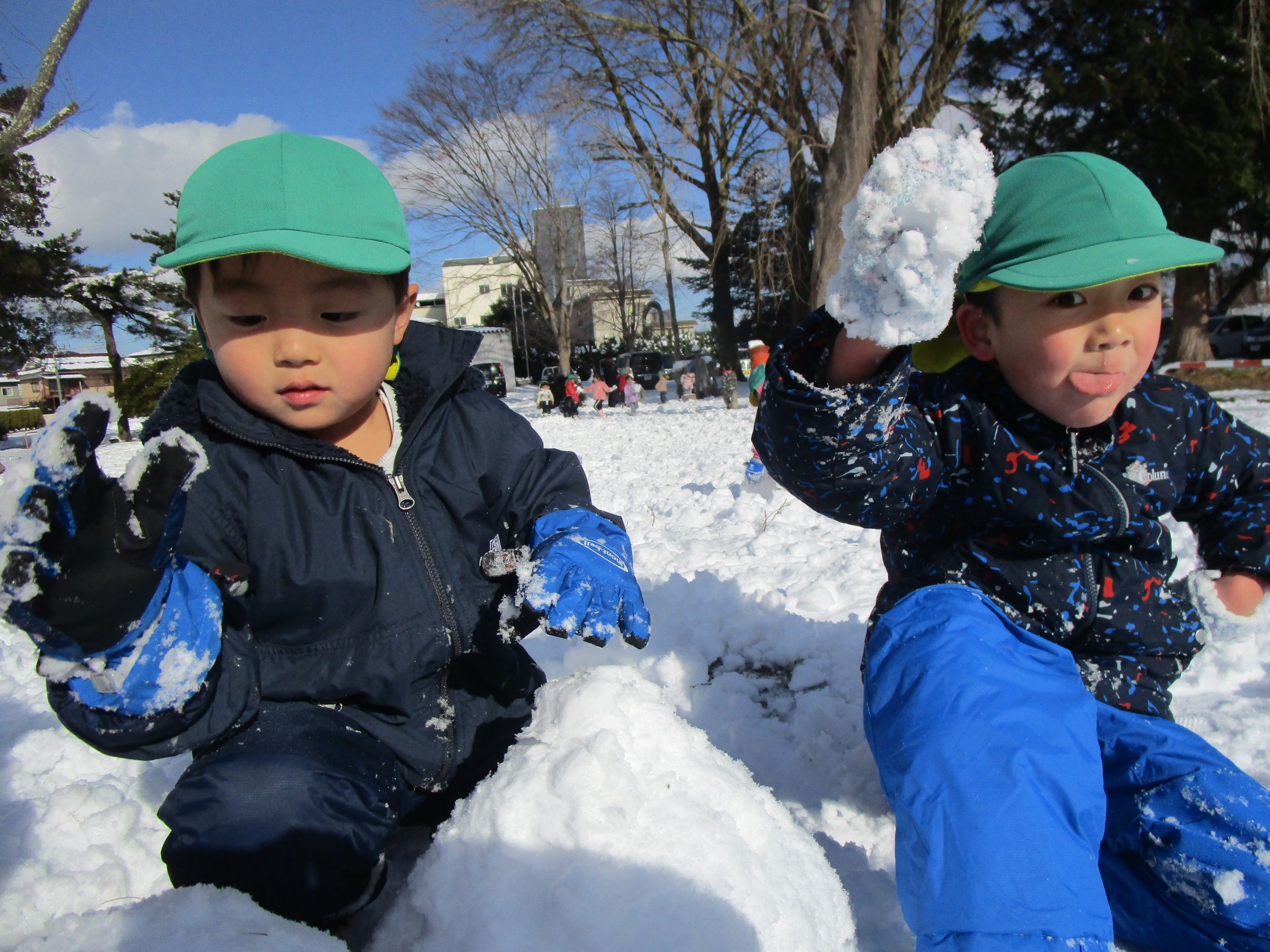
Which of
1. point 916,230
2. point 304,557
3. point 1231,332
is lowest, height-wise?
point 1231,332

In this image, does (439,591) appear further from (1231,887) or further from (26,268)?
(26,268)

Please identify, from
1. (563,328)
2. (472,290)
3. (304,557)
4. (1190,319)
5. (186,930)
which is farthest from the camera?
(472,290)

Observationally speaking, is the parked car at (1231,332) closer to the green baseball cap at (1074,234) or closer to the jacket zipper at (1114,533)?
the jacket zipper at (1114,533)

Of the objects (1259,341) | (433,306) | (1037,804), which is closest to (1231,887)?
(1037,804)

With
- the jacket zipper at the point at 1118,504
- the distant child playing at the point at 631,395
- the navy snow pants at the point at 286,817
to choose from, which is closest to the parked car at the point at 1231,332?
the distant child playing at the point at 631,395

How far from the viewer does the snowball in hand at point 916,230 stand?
1.03 meters

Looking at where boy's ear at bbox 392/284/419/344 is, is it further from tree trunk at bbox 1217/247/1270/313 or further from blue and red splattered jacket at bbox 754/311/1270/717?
tree trunk at bbox 1217/247/1270/313

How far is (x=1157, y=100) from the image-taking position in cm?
→ 1384

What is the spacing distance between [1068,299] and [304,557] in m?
1.47

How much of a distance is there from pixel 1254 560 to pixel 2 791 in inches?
112

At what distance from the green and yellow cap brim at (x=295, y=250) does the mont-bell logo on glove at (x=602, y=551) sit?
0.62 meters

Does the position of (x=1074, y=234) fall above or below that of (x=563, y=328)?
below

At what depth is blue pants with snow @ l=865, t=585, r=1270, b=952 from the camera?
42.8 inches

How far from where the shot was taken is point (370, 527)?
4.97 ft
